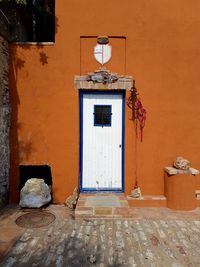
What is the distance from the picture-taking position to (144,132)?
7.30 m

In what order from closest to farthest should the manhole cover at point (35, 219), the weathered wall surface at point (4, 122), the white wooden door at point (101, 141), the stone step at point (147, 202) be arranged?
the manhole cover at point (35, 219)
the weathered wall surface at point (4, 122)
the stone step at point (147, 202)
the white wooden door at point (101, 141)

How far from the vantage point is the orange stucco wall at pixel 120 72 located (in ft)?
23.5

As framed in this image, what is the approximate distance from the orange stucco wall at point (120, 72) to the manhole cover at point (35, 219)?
810mm

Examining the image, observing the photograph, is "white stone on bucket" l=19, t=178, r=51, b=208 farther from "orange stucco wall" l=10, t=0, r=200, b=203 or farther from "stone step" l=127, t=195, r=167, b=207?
"stone step" l=127, t=195, r=167, b=207

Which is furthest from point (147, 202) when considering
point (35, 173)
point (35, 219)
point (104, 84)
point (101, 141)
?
point (104, 84)

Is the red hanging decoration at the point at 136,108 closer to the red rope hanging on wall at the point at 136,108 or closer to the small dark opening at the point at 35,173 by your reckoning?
the red rope hanging on wall at the point at 136,108

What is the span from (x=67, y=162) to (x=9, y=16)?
3.64 metres

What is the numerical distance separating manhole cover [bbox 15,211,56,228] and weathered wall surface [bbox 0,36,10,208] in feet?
2.63

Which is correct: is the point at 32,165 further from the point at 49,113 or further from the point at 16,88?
the point at 16,88

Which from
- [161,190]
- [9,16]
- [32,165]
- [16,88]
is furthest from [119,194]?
[9,16]

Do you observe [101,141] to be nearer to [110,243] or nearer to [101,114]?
[101,114]

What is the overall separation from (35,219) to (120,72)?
3.73 meters

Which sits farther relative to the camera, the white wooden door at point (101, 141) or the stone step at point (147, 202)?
the white wooden door at point (101, 141)

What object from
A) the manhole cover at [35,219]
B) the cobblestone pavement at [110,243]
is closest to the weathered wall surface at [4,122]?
the manhole cover at [35,219]
